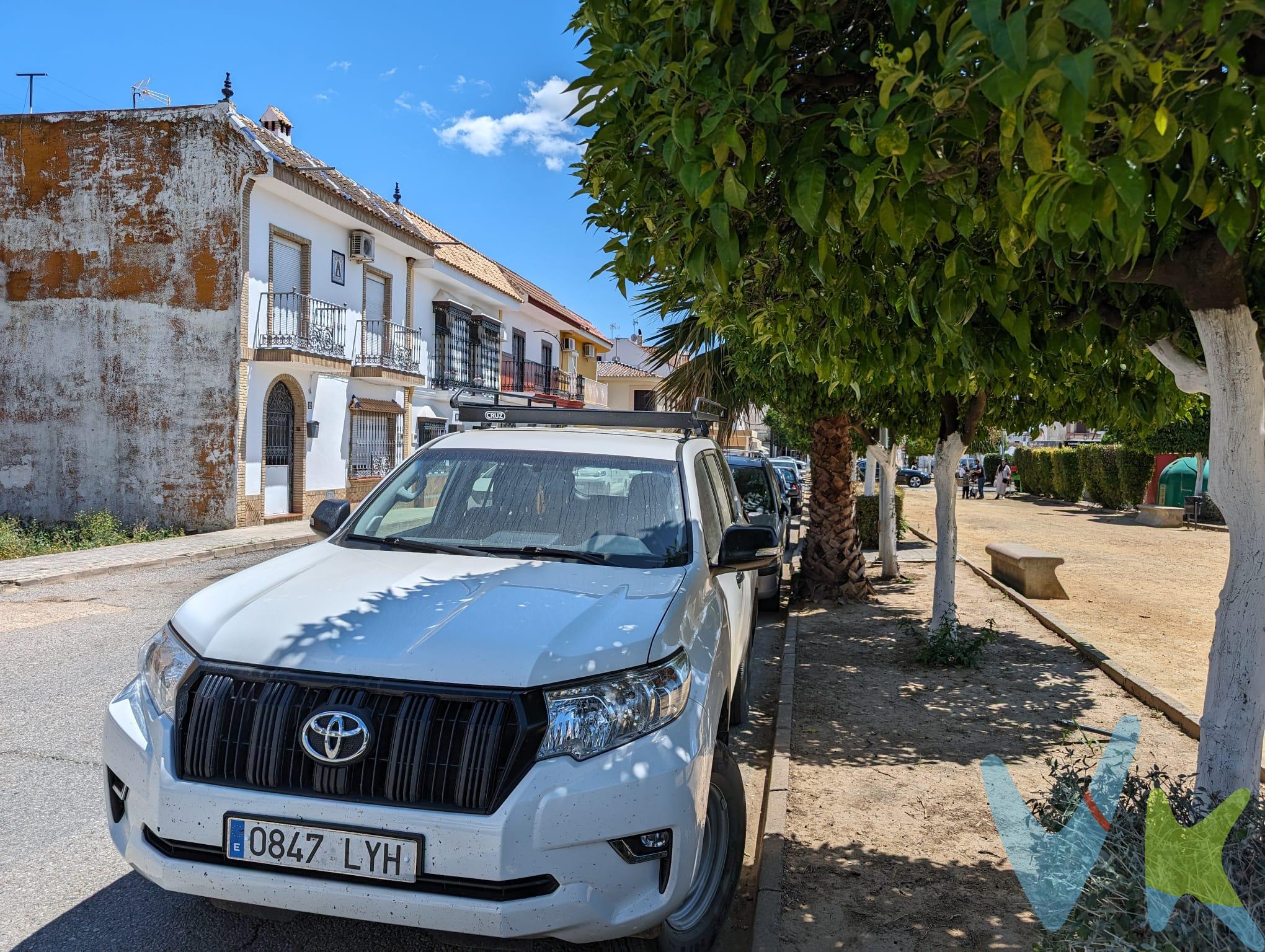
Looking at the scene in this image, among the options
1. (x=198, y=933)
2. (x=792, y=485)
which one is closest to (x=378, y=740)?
(x=198, y=933)

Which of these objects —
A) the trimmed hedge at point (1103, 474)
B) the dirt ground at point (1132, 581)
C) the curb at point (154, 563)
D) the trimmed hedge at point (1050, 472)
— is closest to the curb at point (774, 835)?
the dirt ground at point (1132, 581)

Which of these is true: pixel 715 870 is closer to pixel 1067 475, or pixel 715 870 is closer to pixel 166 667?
pixel 166 667

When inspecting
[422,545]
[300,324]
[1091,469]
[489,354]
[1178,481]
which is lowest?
[422,545]

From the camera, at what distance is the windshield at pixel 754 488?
11.5 m

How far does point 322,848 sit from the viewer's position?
7.84 feet

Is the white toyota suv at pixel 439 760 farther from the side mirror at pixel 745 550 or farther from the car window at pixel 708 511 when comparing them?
the car window at pixel 708 511

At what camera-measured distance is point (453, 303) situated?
91.9ft

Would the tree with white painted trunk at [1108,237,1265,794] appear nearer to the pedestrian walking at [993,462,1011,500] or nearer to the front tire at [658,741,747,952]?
the front tire at [658,741,747,952]

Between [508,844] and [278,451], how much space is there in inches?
748

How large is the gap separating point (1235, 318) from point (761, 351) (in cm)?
658

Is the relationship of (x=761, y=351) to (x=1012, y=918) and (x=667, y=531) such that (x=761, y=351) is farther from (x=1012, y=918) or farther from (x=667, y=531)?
(x=1012, y=918)

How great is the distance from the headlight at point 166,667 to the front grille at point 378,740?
14 centimetres

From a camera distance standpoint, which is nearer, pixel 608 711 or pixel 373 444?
pixel 608 711

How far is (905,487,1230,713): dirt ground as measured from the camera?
7914 mm
